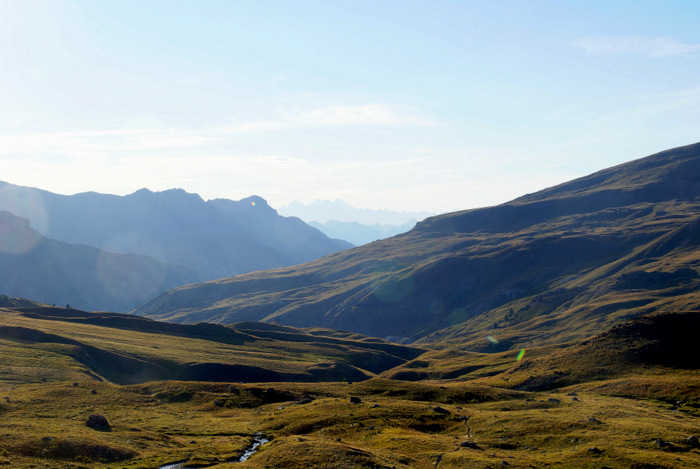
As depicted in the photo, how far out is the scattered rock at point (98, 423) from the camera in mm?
60469

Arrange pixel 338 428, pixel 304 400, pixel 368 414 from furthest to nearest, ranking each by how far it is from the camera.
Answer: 1. pixel 304 400
2. pixel 368 414
3. pixel 338 428

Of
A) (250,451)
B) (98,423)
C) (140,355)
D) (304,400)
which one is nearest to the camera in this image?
(250,451)

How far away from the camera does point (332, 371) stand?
161 metres

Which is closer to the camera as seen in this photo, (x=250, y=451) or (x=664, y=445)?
(x=664, y=445)

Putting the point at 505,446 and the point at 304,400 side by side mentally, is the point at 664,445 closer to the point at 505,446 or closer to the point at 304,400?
the point at 505,446

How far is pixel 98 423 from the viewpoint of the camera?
61.1m

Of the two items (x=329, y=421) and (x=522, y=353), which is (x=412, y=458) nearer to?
(x=329, y=421)

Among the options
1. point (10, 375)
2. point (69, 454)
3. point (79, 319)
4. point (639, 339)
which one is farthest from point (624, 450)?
point (79, 319)

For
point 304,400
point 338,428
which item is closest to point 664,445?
point 338,428

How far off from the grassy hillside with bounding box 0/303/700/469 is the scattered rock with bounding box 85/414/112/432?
371mm

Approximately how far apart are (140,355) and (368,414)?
90.6 meters

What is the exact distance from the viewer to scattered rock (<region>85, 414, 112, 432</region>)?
6047 centimetres

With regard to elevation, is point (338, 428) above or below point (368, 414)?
above

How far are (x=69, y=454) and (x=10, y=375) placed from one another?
181 feet
